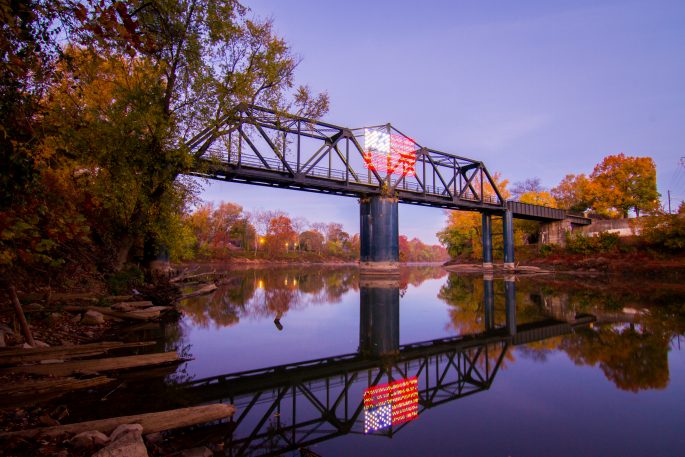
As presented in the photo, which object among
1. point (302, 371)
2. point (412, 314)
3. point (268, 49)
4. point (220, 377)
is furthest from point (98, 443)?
point (268, 49)

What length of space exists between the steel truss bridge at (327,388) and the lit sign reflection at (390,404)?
0.39ft

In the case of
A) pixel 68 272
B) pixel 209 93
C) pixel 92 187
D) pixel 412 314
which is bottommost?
pixel 412 314

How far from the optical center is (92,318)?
11.3 m

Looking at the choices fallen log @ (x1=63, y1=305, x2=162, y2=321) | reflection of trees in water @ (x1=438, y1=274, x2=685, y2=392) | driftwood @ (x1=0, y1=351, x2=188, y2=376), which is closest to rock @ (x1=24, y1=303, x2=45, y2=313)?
fallen log @ (x1=63, y1=305, x2=162, y2=321)

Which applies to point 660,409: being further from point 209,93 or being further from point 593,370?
point 209,93

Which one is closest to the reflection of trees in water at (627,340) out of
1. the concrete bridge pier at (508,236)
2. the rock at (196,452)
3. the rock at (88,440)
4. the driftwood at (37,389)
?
the rock at (196,452)

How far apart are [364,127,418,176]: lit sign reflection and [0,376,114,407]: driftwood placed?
1414 inches

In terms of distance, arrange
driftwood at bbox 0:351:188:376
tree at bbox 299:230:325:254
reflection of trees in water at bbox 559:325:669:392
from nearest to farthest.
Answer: driftwood at bbox 0:351:188:376, reflection of trees in water at bbox 559:325:669:392, tree at bbox 299:230:325:254

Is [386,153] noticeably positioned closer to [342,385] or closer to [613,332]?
[613,332]

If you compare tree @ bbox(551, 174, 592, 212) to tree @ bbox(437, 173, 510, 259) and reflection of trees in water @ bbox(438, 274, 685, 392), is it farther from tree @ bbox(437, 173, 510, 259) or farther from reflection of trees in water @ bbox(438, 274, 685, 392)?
reflection of trees in water @ bbox(438, 274, 685, 392)

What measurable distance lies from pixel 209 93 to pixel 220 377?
14.8m

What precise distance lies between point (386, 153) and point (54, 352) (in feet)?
125

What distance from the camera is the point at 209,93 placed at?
1727 cm

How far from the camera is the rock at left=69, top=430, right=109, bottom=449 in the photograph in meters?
3.67
